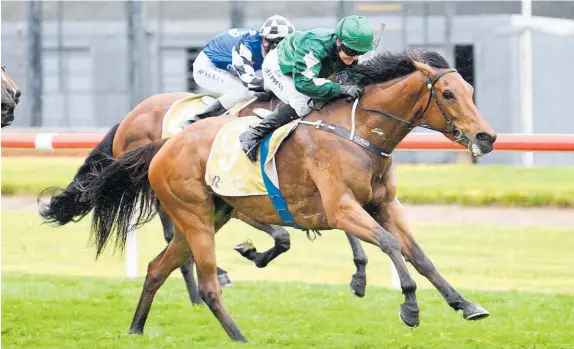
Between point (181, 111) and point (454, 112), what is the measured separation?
9.08 feet

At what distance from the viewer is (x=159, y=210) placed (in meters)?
7.31

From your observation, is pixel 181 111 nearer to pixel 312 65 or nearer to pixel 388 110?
pixel 312 65

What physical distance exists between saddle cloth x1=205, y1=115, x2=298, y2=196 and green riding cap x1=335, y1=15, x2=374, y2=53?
1.78ft

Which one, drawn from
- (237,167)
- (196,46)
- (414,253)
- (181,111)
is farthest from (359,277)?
A: (196,46)

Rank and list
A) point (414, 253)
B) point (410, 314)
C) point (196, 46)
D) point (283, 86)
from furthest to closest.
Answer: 1. point (196, 46)
2. point (283, 86)
3. point (414, 253)
4. point (410, 314)

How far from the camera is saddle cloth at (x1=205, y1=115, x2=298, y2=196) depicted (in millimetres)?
5797

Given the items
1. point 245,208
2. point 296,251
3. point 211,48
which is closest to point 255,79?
point 211,48

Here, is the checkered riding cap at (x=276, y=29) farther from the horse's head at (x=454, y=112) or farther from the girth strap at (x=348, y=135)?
the horse's head at (x=454, y=112)

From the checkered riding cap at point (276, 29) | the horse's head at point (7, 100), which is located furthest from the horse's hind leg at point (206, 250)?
the checkered riding cap at point (276, 29)

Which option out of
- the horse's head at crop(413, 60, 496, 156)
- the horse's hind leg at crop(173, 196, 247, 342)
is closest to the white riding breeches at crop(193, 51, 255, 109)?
the horse's hind leg at crop(173, 196, 247, 342)

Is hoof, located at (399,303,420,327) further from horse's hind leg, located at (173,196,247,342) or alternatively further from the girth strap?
horse's hind leg, located at (173,196,247,342)

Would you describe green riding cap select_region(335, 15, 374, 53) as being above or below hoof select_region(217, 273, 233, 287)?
above

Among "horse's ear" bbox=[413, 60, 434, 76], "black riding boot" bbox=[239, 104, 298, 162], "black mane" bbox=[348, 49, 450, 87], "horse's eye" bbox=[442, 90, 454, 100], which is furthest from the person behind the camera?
"black riding boot" bbox=[239, 104, 298, 162]

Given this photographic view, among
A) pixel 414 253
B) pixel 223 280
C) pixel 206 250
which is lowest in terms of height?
pixel 223 280
